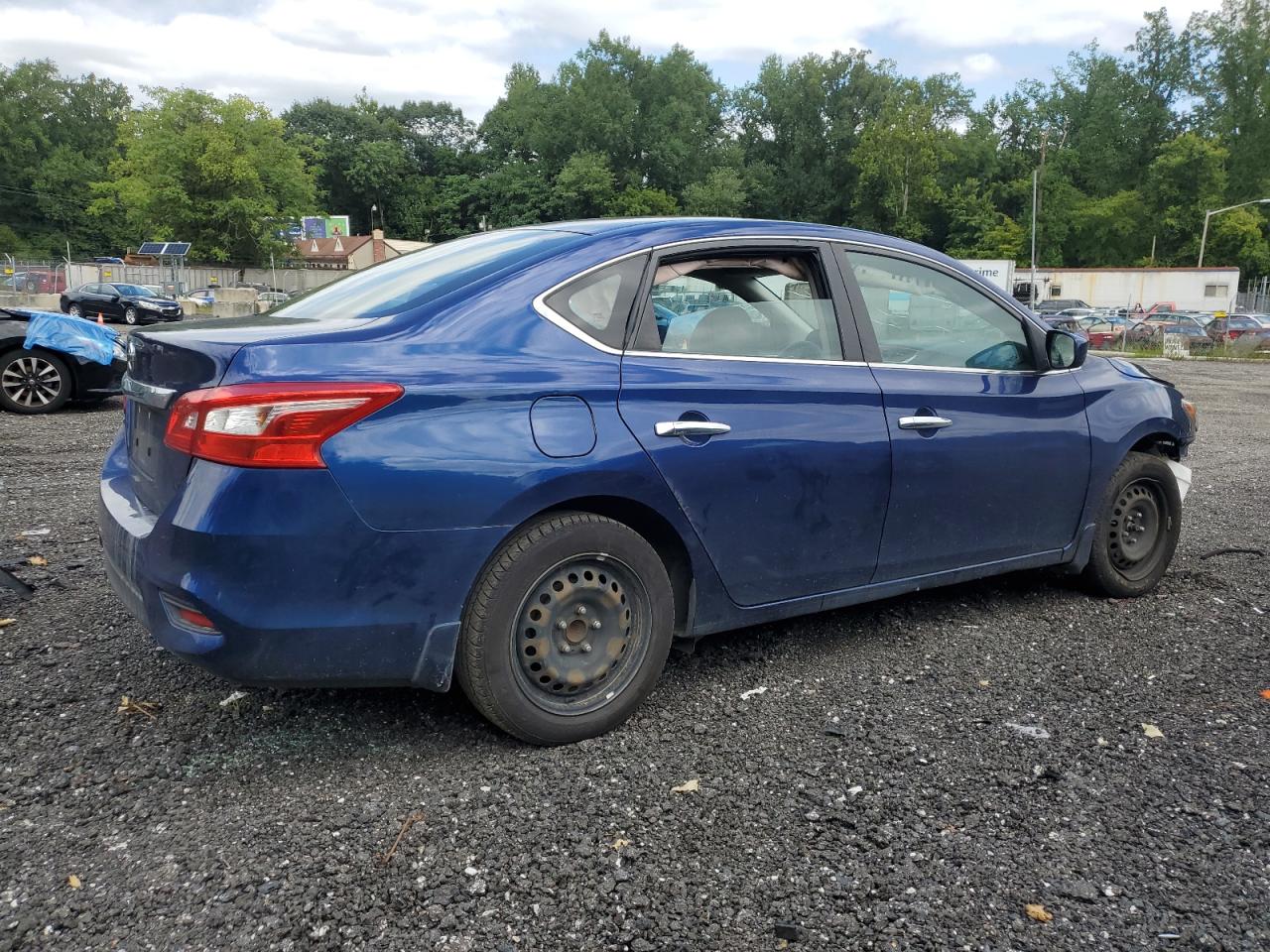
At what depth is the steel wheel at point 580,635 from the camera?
2.95 metres

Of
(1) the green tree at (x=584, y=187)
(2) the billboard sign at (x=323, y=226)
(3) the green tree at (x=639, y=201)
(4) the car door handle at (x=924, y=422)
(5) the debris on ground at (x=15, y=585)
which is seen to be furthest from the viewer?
(3) the green tree at (x=639, y=201)

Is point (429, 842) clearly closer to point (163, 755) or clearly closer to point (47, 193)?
point (163, 755)

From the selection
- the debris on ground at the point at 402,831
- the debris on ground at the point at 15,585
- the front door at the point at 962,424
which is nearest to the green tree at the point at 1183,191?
the front door at the point at 962,424

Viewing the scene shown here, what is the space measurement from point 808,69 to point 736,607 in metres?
92.0

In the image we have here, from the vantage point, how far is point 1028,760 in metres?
3.05

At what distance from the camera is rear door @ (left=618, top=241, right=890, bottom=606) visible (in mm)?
3129

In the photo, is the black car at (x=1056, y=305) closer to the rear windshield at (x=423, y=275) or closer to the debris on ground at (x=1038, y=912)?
the rear windshield at (x=423, y=275)

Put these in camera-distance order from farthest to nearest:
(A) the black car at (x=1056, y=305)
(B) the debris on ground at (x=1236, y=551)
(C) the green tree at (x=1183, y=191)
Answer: (C) the green tree at (x=1183, y=191)
(A) the black car at (x=1056, y=305)
(B) the debris on ground at (x=1236, y=551)

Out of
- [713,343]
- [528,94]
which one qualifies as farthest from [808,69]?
[713,343]

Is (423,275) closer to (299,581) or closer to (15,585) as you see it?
(299,581)

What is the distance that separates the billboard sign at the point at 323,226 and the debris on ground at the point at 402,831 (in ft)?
208

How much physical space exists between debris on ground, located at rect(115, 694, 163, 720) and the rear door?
6.02ft

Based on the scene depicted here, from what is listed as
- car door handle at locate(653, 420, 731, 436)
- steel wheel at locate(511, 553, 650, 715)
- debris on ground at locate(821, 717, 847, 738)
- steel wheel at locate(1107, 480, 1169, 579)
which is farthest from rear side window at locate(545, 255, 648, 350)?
steel wheel at locate(1107, 480, 1169, 579)

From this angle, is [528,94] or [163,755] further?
[528,94]
